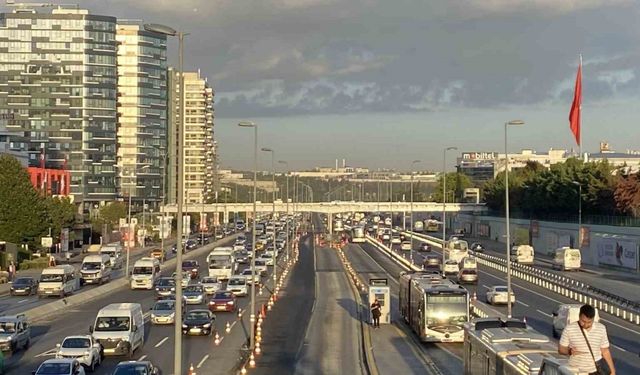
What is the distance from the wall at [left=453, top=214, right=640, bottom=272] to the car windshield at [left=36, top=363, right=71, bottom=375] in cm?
6985

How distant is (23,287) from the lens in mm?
66250

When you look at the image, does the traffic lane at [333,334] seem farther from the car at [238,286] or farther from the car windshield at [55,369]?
the car windshield at [55,369]

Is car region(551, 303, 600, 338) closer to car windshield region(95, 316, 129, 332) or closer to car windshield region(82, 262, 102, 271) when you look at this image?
car windshield region(95, 316, 129, 332)

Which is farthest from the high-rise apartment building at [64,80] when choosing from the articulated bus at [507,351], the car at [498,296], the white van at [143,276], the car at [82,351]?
the articulated bus at [507,351]

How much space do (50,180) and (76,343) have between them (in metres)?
109

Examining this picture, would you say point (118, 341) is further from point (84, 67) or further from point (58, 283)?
point (84, 67)

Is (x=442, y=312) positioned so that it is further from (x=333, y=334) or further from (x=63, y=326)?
(x=63, y=326)

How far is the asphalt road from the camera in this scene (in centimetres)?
3466

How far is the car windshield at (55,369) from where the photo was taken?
27.6 metres

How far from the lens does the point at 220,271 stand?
81938 millimetres

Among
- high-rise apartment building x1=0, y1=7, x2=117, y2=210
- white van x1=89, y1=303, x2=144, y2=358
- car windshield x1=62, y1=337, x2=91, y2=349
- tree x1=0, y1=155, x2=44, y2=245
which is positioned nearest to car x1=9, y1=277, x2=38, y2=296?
tree x1=0, y1=155, x2=44, y2=245

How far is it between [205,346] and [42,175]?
97.7 m

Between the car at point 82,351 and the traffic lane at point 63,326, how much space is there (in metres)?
1.91

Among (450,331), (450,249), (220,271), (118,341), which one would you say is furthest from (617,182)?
(118,341)
